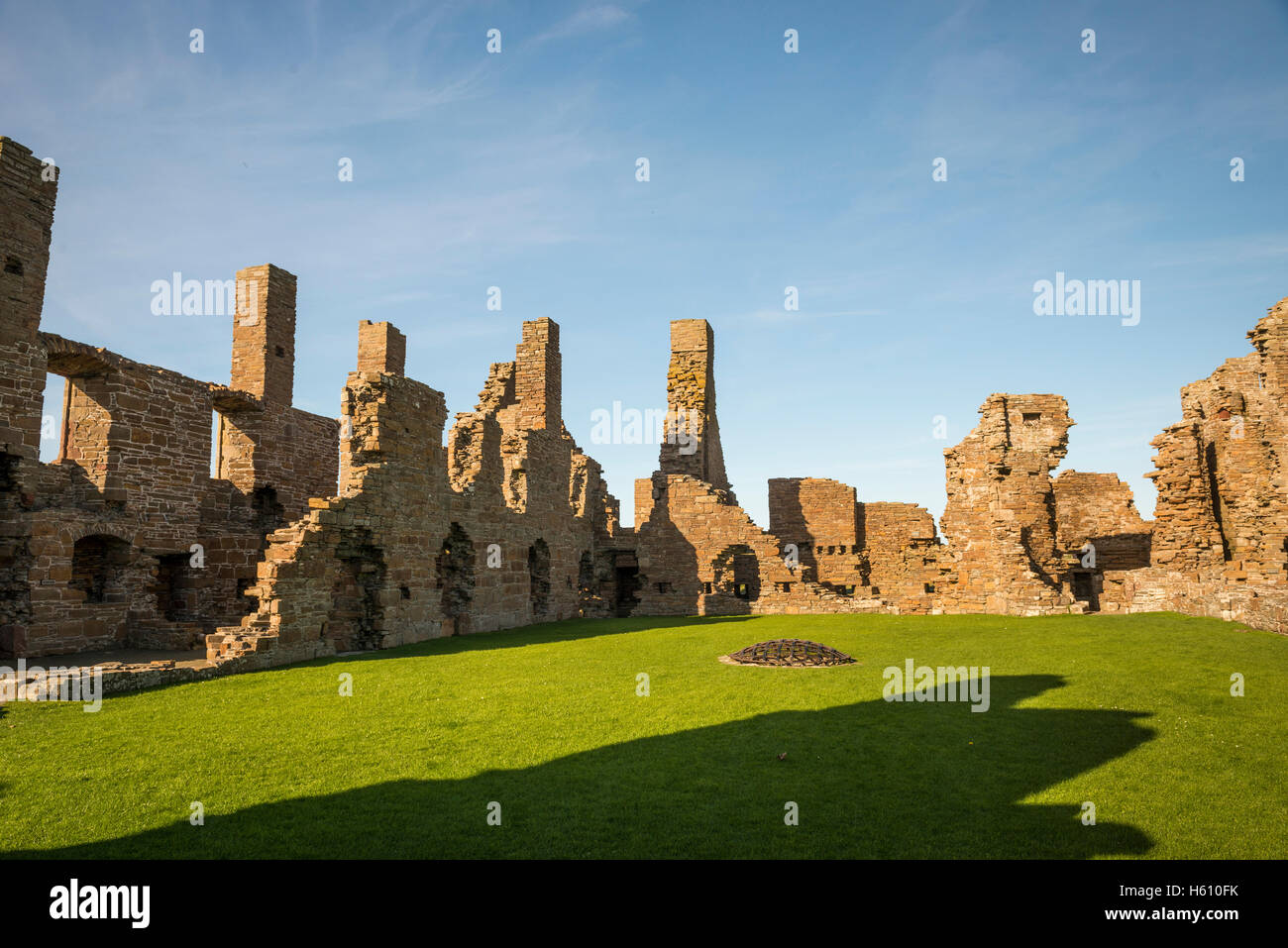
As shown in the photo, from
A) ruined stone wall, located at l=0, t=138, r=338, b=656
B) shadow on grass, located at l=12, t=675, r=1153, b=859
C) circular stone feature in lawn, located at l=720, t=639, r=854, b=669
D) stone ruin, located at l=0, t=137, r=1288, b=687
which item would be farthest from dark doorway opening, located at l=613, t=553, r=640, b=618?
shadow on grass, located at l=12, t=675, r=1153, b=859

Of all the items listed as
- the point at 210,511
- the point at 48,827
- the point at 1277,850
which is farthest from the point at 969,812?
the point at 210,511

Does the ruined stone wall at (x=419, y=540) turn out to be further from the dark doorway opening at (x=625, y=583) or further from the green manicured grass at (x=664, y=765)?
the green manicured grass at (x=664, y=765)

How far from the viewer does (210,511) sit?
17.6 meters

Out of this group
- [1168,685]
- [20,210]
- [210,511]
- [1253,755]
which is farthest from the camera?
[210,511]

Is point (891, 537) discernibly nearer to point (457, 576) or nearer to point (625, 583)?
point (625, 583)

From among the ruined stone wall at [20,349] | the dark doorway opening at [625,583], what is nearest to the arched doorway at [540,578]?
the dark doorway opening at [625,583]

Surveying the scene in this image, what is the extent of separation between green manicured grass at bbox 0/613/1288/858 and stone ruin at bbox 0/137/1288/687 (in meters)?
3.62

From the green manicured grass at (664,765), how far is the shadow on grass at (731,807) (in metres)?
0.02

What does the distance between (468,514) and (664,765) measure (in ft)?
38.9

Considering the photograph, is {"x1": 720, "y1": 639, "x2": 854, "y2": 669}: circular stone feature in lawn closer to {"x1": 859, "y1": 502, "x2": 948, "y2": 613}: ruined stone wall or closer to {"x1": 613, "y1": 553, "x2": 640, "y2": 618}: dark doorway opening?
{"x1": 613, "y1": 553, "x2": 640, "y2": 618}: dark doorway opening

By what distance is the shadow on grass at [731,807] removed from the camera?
4.51 metres

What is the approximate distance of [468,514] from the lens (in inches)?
674

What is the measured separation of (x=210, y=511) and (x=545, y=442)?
842cm
